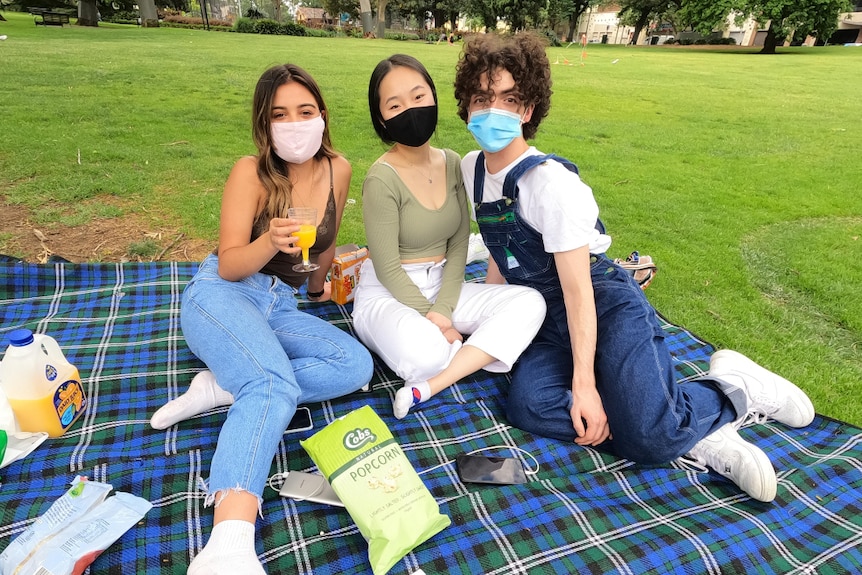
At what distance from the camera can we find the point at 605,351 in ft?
8.08

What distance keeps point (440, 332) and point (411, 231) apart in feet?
1.90

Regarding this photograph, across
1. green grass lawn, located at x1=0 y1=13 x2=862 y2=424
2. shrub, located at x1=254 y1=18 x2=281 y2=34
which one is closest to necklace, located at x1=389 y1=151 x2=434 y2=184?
green grass lawn, located at x1=0 y1=13 x2=862 y2=424

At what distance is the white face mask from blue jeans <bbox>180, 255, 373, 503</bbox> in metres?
0.64

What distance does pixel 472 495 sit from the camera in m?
2.21

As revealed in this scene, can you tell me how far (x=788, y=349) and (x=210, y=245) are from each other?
15.2 ft

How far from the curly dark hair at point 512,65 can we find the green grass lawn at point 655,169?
232 centimetres

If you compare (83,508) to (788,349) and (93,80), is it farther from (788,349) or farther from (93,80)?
(93,80)

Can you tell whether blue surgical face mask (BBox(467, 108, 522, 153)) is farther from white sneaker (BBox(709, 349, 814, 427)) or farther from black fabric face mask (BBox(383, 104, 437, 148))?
white sneaker (BBox(709, 349, 814, 427))

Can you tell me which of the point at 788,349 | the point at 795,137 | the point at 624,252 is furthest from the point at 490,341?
the point at 795,137

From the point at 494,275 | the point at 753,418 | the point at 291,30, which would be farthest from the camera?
the point at 291,30

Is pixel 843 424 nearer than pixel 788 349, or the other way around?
pixel 843 424

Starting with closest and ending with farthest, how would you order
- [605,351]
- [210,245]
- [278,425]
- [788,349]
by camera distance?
[278,425]
[605,351]
[788,349]
[210,245]

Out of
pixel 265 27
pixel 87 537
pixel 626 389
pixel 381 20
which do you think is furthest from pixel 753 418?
pixel 381 20

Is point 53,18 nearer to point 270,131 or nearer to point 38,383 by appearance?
point 270,131
